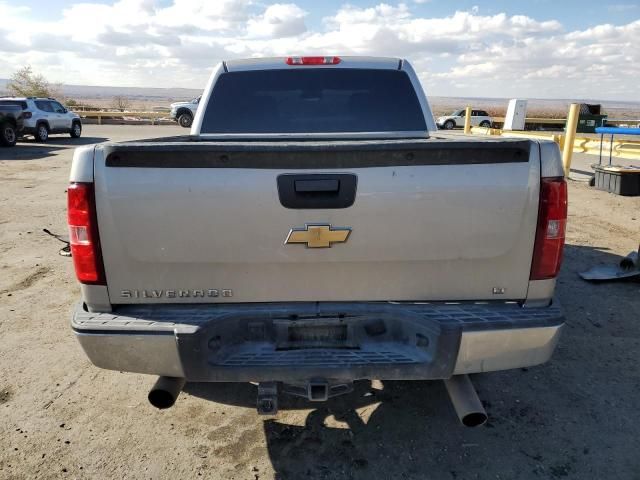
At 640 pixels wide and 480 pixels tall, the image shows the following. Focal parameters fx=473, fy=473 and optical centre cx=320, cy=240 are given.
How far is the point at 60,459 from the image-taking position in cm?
269

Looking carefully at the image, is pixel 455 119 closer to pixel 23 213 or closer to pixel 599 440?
pixel 23 213

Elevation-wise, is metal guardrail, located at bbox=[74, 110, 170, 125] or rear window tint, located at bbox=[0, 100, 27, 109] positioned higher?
rear window tint, located at bbox=[0, 100, 27, 109]

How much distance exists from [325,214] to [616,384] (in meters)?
2.69

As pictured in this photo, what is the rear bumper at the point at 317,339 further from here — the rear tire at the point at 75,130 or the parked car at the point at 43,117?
the rear tire at the point at 75,130

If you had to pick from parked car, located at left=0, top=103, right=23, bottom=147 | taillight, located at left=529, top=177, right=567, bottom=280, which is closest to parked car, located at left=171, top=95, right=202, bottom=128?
parked car, located at left=0, top=103, right=23, bottom=147

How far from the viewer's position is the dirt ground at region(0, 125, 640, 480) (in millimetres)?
2621

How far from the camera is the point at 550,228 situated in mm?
→ 2285

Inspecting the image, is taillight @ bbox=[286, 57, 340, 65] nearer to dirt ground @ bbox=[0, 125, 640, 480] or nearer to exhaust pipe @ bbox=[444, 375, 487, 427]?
dirt ground @ bbox=[0, 125, 640, 480]

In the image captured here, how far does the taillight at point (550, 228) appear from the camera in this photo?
7.36 feet

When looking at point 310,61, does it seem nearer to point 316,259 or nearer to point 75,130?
point 316,259

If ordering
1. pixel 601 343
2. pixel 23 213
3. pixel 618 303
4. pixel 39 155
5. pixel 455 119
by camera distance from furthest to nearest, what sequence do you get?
pixel 455 119, pixel 39 155, pixel 23 213, pixel 618 303, pixel 601 343

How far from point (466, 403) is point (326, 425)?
95cm

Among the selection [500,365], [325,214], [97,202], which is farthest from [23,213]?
[500,365]

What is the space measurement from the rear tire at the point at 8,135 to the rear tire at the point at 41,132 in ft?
5.34
